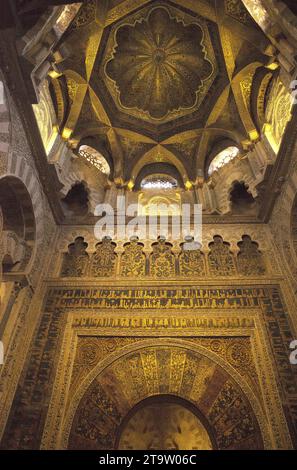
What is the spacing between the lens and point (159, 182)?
379 inches

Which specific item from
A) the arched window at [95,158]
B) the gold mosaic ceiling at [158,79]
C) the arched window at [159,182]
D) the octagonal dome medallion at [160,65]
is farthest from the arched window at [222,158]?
the arched window at [95,158]

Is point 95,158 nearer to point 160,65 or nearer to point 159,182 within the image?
point 159,182

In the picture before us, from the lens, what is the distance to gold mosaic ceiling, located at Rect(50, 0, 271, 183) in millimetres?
7777

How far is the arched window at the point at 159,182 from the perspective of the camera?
941cm

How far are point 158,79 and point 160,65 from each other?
1.20 feet

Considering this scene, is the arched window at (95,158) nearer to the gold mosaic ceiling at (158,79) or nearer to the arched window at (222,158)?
the gold mosaic ceiling at (158,79)

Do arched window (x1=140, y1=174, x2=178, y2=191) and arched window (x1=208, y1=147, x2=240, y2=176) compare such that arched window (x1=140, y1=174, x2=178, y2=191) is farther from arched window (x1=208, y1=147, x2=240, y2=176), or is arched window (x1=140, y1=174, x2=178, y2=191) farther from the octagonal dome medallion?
the octagonal dome medallion

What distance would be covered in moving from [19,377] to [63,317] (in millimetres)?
1322

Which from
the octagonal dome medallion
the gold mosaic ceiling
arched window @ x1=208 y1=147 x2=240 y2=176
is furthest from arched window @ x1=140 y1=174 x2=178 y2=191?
the octagonal dome medallion

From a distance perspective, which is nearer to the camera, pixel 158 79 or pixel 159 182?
pixel 158 79

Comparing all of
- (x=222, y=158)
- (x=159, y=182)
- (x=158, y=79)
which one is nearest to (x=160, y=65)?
(x=158, y=79)

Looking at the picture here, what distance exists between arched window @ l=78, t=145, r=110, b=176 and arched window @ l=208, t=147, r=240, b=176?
3022 millimetres

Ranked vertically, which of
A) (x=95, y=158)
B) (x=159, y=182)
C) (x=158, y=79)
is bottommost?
(x=159, y=182)
